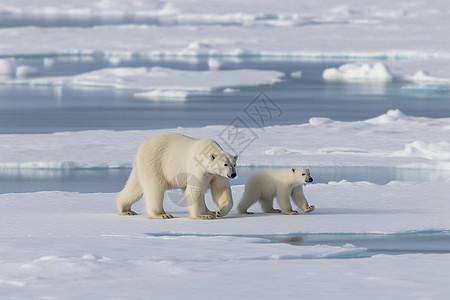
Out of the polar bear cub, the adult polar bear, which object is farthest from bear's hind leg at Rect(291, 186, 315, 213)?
the adult polar bear

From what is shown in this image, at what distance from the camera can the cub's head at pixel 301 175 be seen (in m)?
6.78

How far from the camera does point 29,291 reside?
4.61 m

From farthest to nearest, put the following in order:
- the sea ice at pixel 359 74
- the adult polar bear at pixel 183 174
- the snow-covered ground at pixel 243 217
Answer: the sea ice at pixel 359 74
the adult polar bear at pixel 183 174
the snow-covered ground at pixel 243 217

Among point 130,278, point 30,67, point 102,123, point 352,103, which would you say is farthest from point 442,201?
point 30,67

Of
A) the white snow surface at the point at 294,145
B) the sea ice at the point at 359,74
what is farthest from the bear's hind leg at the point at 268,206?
the sea ice at the point at 359,74

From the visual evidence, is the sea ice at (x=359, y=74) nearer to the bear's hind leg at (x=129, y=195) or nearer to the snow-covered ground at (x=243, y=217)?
the snow-covered ground at (x=243, y=217)

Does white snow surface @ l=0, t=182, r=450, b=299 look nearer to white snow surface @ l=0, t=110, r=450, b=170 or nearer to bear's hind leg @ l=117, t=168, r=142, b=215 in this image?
bear's hind leg @ l=117, t=168, r=142, b=215

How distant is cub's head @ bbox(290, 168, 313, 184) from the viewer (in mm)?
6777

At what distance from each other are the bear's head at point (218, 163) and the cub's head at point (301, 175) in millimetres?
598

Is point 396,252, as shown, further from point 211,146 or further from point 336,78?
point 336,78

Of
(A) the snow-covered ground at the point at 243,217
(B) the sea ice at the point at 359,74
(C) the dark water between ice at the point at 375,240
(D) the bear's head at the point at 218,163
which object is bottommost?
(C) the dark water between ice at the point at 375,240

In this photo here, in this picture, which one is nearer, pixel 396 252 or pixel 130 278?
pixel 130 278

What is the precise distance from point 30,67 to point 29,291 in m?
18.9

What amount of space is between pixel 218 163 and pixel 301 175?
73 cm
